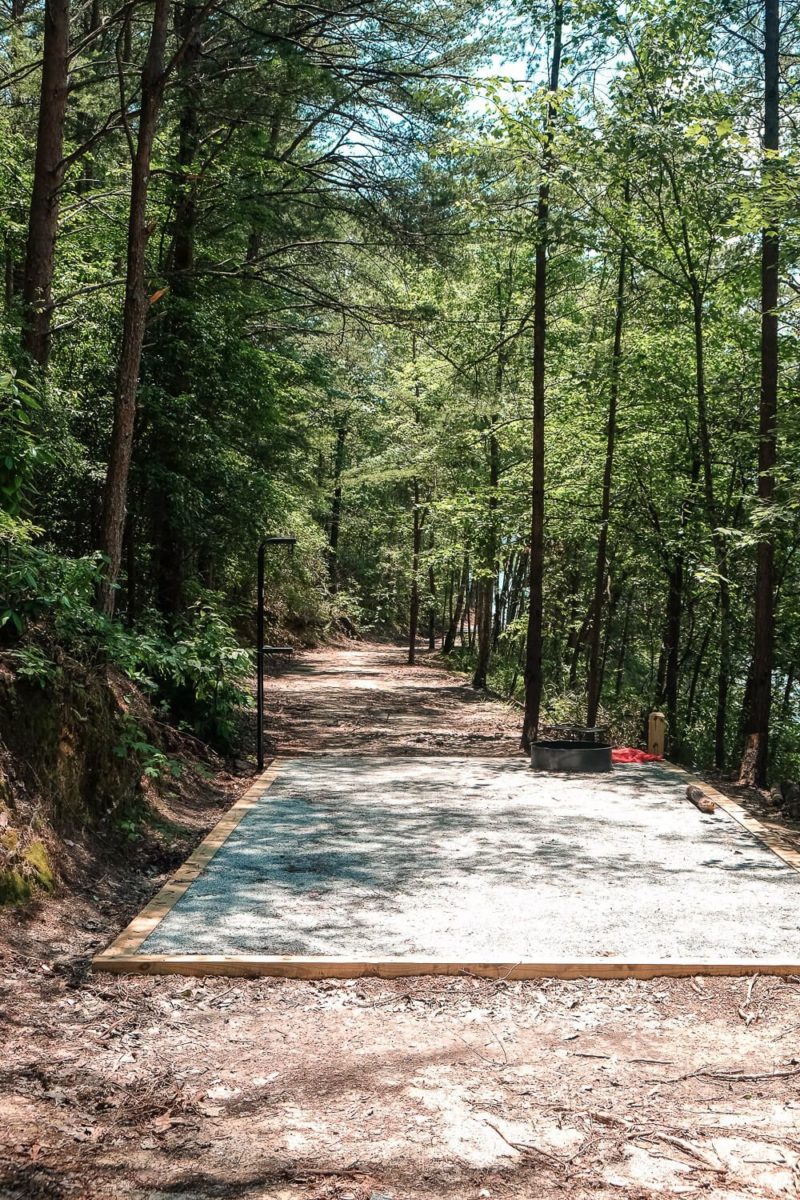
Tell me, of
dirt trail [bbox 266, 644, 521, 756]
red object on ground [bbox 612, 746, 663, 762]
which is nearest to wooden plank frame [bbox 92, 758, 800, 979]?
red object on ground [bbox 612, 746, 663, 762]

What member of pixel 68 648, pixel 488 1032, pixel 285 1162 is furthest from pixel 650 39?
pixel 285 1162

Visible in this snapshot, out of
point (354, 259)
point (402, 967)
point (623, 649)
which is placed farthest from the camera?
point (623, 649)

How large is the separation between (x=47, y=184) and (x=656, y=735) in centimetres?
761

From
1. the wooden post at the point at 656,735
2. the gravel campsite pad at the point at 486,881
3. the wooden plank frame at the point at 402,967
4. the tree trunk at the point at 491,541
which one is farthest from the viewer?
the tree trunk at the point at 491,541

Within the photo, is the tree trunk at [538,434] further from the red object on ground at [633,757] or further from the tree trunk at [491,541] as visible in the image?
the tree trunk at [491,541]

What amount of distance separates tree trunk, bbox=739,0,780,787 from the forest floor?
17.0 feet

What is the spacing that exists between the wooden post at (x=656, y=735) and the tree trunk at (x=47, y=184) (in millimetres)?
6881

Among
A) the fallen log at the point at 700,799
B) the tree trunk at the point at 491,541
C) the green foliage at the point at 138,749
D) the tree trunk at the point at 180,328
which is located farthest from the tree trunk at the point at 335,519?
the green foliage at the point at 138,749

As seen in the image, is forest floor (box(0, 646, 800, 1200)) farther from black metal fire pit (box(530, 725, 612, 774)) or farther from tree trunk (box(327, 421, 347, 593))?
tree trunk (box(327, 421, 347, 593))

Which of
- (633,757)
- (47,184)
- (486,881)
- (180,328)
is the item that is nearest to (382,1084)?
(486,881)

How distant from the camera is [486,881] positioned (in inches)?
197

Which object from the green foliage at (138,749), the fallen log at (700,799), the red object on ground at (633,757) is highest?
the green foliage at (138,749)

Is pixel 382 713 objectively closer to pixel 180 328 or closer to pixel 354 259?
pixel 354 259

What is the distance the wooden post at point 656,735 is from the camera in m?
10.1
